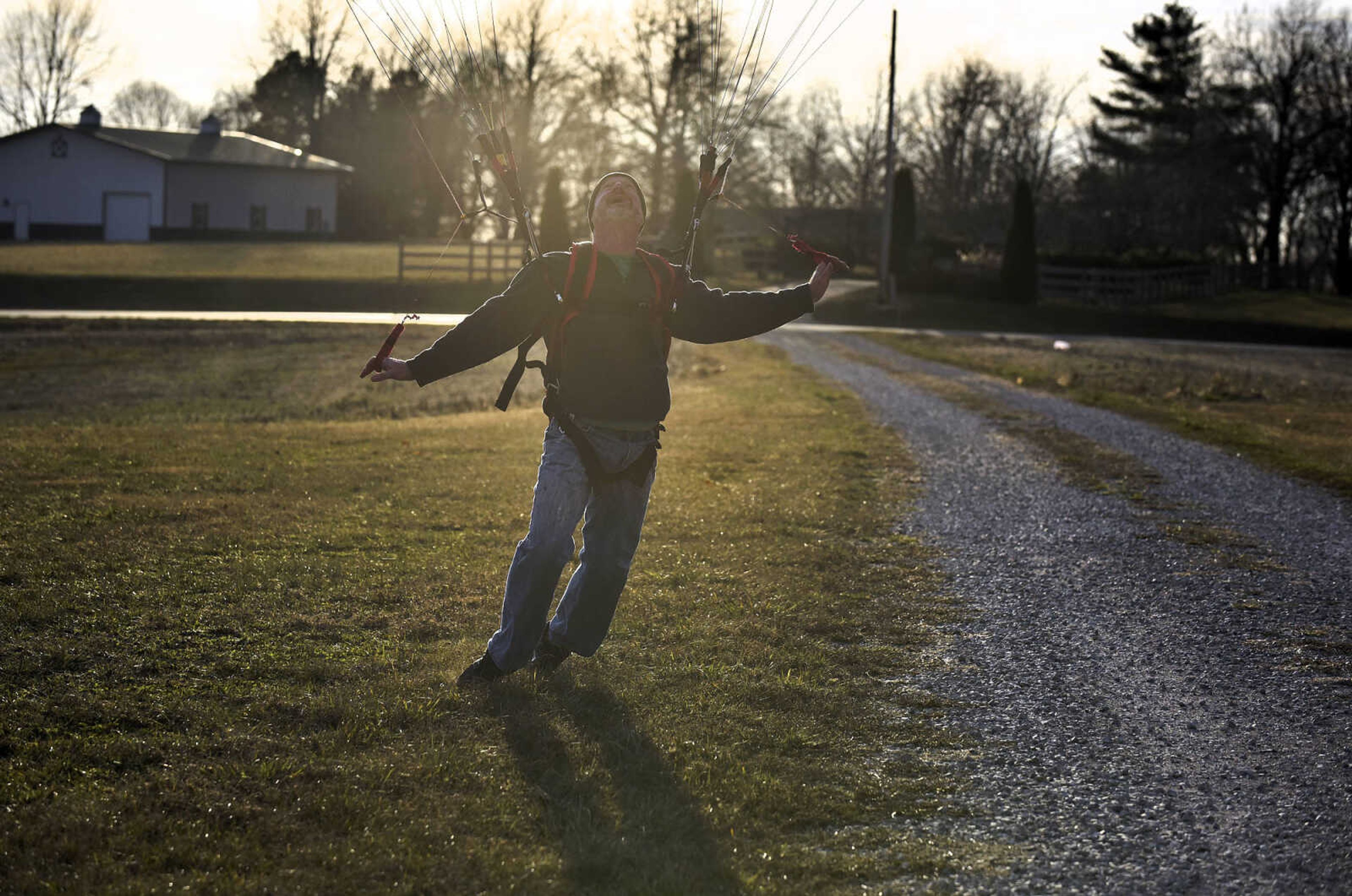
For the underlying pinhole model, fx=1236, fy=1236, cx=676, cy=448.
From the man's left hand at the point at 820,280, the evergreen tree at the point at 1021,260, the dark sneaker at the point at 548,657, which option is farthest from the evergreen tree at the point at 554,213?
the dark sneaker at the point at 548,657

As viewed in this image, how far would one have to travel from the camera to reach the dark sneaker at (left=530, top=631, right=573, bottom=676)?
563cm

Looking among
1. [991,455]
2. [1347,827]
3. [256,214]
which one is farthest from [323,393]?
[256,214]

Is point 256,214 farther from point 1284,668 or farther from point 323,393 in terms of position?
point 1284,668

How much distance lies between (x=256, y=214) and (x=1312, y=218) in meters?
63.2

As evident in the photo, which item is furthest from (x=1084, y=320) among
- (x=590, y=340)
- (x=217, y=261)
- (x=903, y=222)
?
(x=590, y=340)

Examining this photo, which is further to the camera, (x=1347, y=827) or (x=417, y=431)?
(x=417, y=431)

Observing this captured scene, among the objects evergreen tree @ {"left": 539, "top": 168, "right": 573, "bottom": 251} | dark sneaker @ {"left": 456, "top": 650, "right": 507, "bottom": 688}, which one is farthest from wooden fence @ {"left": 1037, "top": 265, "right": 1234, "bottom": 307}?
dark sneaker @ {"left": 456, "top": 650, "right": 507, "bottom": 688}

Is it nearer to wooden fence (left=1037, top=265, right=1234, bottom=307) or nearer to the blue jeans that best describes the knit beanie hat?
the blue jeans

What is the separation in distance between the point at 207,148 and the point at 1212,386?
61.1m

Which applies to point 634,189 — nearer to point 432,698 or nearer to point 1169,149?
point 432,698

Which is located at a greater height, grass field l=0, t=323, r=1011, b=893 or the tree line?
the tree line

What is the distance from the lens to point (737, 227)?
280 ft

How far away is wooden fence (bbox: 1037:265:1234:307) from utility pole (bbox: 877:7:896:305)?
7.47m

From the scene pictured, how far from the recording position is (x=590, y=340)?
5309mm
